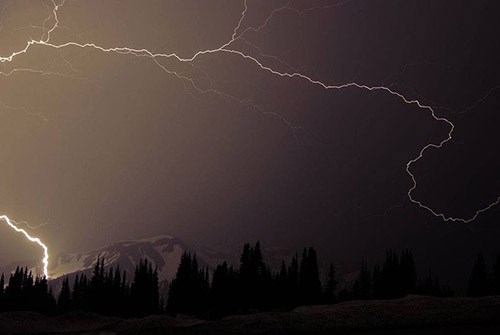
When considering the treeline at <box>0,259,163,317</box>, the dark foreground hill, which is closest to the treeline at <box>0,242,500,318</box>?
the treeline at <box>0,259,163,317</box>

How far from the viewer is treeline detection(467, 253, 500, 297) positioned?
212 feet

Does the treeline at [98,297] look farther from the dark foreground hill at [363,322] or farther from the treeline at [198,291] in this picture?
the dark foreground hill at [363,322]

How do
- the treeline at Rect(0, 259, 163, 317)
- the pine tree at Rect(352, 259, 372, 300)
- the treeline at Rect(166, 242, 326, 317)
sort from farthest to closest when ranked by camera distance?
the pine tree at Rect(352, 259, 372, 300)
the treeline at Rect(0, 259, 163, 317)
the treeline at Rect(166, 242, 326, 317)

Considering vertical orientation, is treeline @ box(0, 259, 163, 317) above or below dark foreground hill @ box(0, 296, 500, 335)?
above

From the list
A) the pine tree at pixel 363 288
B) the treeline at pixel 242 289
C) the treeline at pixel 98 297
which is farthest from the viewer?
the pine tree at pixel 363 288

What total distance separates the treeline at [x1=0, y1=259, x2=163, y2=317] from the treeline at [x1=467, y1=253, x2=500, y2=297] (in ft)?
118

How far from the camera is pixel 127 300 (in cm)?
5178

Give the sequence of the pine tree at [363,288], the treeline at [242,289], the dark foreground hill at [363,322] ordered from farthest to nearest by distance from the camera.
Result: the pine tree at [363,288] < the treeline at [242,289] < the dark foreground hill at [363,322]

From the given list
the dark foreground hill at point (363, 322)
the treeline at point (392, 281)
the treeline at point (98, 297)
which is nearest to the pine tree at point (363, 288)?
the treeline at point (392, 281)

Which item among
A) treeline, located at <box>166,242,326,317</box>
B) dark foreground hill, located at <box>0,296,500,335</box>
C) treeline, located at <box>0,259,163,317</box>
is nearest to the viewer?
dark foreground hill, located at <box>0,296,500,335</box>

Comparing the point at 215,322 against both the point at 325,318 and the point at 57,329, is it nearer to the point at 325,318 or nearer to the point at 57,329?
the point at 325,318

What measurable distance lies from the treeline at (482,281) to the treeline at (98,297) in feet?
118

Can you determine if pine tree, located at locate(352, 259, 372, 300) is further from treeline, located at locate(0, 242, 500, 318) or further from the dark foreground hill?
the dark foreground hill

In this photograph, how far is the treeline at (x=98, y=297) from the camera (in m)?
50.1
